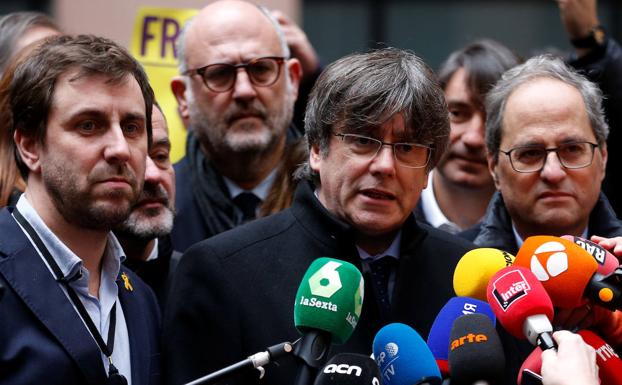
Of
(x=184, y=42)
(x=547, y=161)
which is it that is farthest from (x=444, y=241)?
(x=184, y=42)

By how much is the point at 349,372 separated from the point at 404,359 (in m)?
0.33

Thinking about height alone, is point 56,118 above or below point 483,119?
above

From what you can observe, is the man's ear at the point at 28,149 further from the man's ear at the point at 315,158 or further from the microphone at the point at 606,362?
the microphone at the point at 606,362

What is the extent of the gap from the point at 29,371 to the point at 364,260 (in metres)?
1.17

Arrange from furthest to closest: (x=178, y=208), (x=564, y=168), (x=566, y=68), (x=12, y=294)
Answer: (x=178, y=208) < (x=566, y=68) < (x=564, y=168) < (x=12, y=294)

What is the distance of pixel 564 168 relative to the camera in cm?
449

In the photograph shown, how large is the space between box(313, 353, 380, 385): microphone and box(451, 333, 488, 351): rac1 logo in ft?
0.79

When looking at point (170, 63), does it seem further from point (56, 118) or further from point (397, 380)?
point (397, 380)

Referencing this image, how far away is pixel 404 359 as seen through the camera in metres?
3.35

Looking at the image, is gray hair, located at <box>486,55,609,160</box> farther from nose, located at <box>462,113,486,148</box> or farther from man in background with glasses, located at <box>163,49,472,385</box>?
man in background with glasses, located at <box>163,49,472,385</box>

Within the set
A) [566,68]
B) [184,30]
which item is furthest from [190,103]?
[566,68]

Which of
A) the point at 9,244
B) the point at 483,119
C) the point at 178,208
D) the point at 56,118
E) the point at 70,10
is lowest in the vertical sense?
the point at 70,10

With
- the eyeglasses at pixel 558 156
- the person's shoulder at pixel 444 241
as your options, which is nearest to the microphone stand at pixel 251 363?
the person's shoulder at pixel 444 241

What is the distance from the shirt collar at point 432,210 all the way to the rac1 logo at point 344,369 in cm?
231
